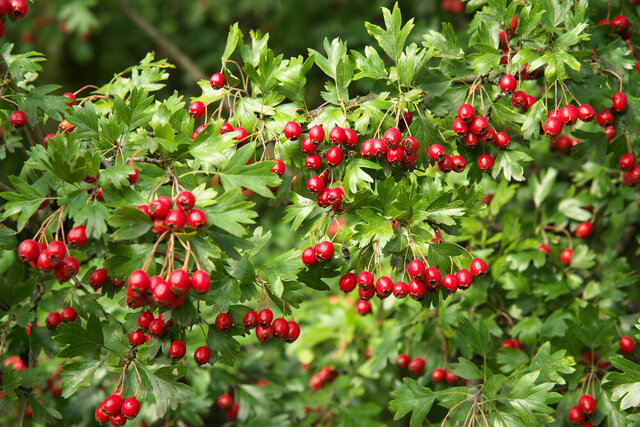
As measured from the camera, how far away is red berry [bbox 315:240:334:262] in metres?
1.80

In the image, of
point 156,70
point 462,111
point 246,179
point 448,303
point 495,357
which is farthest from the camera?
point 448,303

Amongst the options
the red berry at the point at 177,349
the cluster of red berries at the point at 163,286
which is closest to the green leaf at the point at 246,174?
the cluster of red berries at the point at 163,286

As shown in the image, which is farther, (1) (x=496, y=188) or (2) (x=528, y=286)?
(1) (x=496, y=188)

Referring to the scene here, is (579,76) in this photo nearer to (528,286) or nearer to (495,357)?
(528,286)

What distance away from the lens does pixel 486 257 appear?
266cm

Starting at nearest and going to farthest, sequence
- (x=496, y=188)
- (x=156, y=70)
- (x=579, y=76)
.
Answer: (x=579, y=76), (x=156, y=70), (x=496, y=188)

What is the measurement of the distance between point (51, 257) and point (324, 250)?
81 centimetres

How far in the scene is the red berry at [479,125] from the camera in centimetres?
189

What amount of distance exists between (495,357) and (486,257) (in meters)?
0.47

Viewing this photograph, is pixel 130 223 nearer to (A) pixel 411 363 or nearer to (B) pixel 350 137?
(B) pixel 350 137

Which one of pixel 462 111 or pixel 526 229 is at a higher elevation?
pixel 462 111

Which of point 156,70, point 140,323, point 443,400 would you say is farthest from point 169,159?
point 443,400

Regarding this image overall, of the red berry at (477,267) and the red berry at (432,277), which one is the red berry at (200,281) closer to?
the red berry at (432,277)

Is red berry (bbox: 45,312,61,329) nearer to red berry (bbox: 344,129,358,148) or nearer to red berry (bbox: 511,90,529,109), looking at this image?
red berry (bbox: 344,129,358,148)
